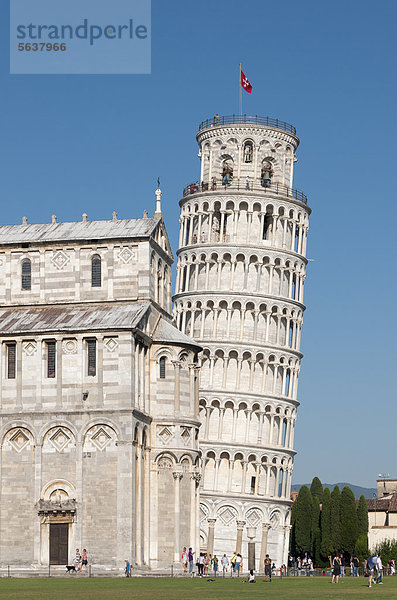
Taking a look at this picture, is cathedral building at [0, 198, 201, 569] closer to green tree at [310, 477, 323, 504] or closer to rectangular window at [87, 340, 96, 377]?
rectangular window at [87, 340, 96, 377]

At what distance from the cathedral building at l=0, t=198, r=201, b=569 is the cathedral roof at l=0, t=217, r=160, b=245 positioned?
8.0 inches

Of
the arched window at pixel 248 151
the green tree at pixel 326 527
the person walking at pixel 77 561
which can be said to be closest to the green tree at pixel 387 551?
the green tree at pixel 326 527

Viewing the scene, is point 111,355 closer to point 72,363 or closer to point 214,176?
point 72,363

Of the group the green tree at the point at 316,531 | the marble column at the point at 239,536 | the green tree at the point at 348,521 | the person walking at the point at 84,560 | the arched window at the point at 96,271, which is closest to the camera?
the person walking at the point at 84,560

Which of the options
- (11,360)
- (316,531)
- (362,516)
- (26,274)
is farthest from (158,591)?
(316,531)

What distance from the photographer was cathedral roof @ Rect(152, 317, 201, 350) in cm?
7412

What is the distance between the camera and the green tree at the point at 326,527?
117375mm

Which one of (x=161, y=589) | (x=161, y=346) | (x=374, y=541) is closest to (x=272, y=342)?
(x=374, y=541)

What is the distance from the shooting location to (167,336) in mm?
74688

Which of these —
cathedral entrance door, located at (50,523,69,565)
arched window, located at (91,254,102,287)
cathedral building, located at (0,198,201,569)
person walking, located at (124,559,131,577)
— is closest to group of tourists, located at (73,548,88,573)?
cathedral building, located at (0,198,201,569)

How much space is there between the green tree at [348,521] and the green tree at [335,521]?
33cm

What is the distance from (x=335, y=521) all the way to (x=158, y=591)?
71.9m

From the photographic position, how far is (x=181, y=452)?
73312 millimetres

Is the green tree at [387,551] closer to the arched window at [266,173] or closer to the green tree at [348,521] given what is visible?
the green tree at [348,521]
